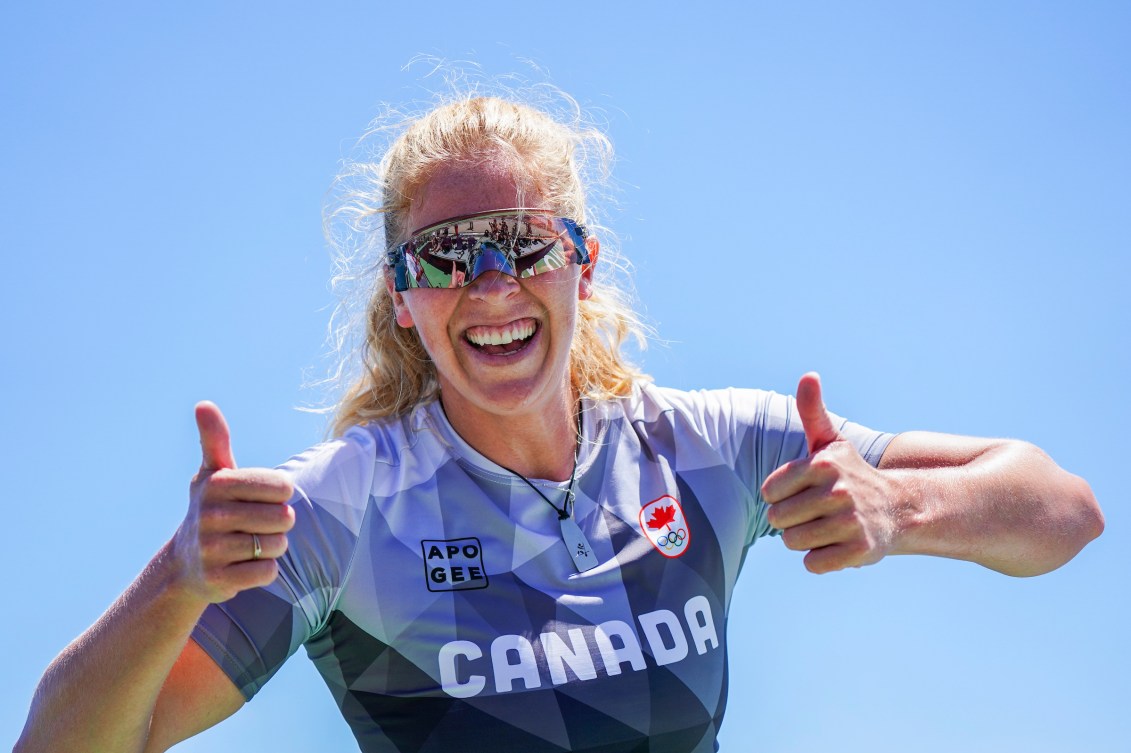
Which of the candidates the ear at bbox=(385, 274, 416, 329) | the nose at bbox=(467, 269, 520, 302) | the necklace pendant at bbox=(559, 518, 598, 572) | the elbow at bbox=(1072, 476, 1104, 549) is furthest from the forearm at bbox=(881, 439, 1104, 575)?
the ear at bbox=(385, 274, 416, 329)

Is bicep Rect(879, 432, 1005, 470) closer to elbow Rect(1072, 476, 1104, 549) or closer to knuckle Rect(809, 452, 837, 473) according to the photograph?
elbow Rect(1072, 476, 1104, 549)

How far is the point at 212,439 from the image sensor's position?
2881 millimetres

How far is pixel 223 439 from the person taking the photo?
2893 millimetres

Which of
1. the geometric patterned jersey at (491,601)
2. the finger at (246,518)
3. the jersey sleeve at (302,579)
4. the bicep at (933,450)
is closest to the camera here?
the finger at (246,518)

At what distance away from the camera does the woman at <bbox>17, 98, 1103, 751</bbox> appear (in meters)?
3.46

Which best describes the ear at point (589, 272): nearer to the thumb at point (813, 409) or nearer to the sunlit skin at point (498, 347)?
the sunlit skin at point (498, 347)

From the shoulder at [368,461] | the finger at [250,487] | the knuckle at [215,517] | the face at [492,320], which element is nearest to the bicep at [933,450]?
the face at [492,320]

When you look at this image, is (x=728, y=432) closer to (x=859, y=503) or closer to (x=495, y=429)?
(x=495, y=429)

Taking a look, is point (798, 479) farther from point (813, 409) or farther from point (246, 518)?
point (246, 518)

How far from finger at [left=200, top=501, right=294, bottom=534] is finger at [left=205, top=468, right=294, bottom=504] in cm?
2

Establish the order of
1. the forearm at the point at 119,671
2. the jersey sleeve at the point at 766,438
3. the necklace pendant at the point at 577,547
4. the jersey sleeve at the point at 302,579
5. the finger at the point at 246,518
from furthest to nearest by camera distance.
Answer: the jersey sleeve at the point at 766,438 < the necklace pendant at the point at 577,547 < the jersey sleeve at the point at 302,579 < the forearm at the point at 119,671 < the finger at the point at 246,518

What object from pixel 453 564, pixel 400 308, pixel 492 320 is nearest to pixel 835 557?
pixel 453 564

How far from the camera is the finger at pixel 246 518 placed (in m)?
2.76

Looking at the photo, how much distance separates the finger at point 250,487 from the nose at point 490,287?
1.37 metres
